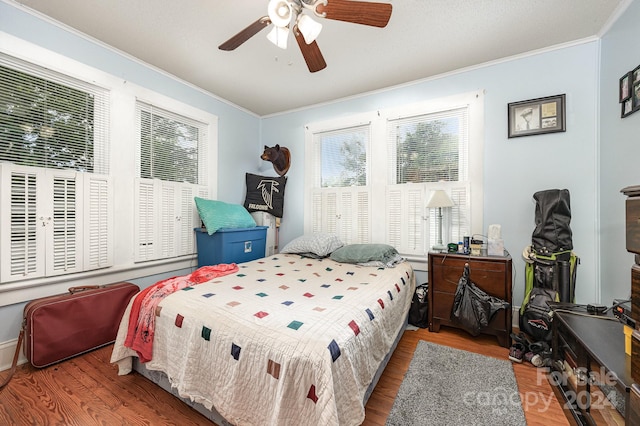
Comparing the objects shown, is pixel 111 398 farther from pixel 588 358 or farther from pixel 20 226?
pixel 588 358

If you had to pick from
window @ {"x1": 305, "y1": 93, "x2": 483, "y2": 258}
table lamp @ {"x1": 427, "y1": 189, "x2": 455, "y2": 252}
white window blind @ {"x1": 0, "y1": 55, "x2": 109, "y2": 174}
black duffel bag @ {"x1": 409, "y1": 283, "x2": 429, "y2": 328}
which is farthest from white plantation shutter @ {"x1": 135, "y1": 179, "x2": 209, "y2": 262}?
table lamp @ {"x1": 427, "y1": 189, "x2": 455, "y2": 252}

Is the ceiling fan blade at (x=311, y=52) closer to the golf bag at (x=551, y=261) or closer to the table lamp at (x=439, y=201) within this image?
the table lamp at (x=439, y=201)

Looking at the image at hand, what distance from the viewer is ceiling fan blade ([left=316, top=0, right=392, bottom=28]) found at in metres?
1.36

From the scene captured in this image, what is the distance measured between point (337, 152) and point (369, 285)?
2.07 meters

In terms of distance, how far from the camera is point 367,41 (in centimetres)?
228

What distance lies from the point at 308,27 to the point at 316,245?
2154mm

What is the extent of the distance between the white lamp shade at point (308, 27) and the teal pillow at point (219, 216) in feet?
6.81

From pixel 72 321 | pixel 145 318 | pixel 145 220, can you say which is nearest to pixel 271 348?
pixel 145 318

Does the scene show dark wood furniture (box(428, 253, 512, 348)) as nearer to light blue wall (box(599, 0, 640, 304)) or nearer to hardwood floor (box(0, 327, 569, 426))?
hardwood floor (box(0, 327, 569, 426))

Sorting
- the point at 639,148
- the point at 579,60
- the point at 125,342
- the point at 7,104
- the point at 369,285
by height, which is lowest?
the point at 125,342

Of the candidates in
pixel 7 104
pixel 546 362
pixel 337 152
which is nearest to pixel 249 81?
pixel 337 152

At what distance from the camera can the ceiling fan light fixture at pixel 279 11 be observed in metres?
1.41

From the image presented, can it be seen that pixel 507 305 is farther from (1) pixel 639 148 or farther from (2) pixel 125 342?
(2) pixel 125 342

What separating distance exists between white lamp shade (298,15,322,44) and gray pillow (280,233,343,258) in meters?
2.09
